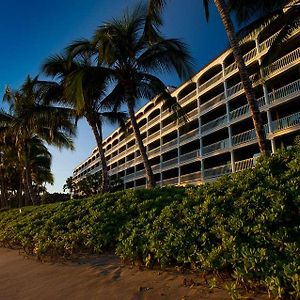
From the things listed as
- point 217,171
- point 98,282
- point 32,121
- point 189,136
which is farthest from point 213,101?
point 98,282

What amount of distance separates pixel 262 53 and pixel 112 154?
43.2 m

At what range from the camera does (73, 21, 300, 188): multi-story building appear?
23172 millimetres

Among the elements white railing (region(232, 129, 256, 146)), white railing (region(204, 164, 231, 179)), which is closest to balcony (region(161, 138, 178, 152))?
white railing (region(204, 164, 231, 179))

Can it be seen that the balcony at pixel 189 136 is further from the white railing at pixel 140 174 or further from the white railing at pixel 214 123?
the white railing at pixel 140 174

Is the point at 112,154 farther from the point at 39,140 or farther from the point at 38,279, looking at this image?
the point at 38,279

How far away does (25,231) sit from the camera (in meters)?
10.8

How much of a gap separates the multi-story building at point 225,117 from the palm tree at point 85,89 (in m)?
2.81

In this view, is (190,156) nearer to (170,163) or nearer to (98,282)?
(170,163)

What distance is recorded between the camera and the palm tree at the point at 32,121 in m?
21.7

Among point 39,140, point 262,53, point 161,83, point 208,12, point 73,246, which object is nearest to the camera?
point 73,246

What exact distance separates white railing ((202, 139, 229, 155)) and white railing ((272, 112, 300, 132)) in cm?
543

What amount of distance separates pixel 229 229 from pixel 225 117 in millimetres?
25673

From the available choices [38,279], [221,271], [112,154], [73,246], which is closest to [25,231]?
[73,246]

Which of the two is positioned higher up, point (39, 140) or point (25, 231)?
point (39, 140)
